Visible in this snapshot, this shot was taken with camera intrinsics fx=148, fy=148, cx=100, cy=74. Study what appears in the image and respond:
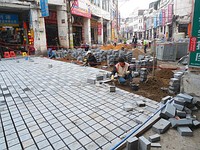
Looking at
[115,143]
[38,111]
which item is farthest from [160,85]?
[38,111]

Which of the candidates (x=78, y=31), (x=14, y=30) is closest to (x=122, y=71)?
(x=14, y=30)

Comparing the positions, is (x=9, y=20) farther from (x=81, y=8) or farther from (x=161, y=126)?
(x=161, y=126)

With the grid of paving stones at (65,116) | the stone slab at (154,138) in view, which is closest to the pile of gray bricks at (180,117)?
the stone slab at (154,138)

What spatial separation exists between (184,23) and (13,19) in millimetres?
23842

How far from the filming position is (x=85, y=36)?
23.3 m

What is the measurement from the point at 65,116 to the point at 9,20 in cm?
1703

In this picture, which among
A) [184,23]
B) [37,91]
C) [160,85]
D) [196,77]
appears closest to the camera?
[196,77]

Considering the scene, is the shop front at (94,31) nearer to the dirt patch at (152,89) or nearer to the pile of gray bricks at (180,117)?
the dirt patch at (152,89)

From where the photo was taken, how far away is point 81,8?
19719mm

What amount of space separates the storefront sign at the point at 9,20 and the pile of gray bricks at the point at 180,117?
18.1 metres

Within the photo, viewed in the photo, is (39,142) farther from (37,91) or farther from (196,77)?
(196,77)

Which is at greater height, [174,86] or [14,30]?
[14,30]

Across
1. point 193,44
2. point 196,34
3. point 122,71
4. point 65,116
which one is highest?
point 196,34

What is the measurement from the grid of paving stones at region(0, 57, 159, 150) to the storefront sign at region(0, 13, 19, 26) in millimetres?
13423
